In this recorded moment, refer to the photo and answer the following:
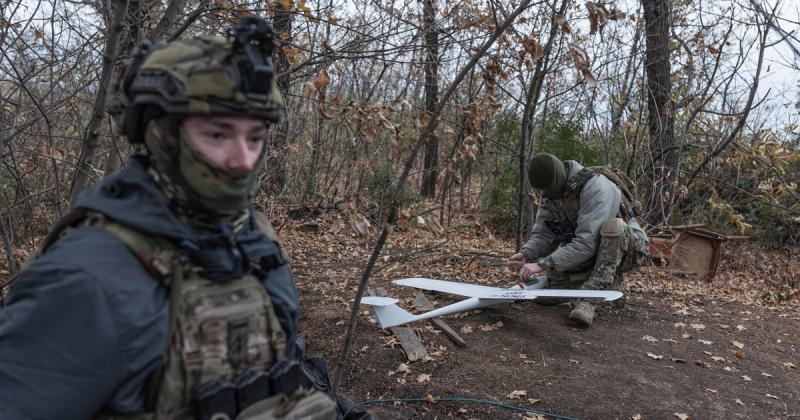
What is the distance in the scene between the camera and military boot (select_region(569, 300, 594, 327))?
5.20 meters

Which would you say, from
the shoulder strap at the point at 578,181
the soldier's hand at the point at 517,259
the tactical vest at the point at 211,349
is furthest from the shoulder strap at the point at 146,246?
the soldier's hand at the point at 517,259

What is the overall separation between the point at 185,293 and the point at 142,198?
29cm

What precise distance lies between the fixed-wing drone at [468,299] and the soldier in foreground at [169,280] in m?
2.75

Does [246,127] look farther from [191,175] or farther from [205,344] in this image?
[205,344]

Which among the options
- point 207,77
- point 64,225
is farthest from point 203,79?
point 64,225

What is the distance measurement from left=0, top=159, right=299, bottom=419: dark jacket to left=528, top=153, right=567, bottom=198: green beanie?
172 inches

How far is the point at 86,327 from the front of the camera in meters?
1.41

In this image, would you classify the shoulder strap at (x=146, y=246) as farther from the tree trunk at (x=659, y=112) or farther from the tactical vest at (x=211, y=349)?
the tree trunk at (x=659, y=112)

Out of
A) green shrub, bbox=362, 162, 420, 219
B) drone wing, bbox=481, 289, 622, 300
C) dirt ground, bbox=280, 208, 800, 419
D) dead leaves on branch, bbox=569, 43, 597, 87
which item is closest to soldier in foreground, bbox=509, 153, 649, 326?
drone wing, bbox=481, 289, 622, 300

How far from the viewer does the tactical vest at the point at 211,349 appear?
1.55m

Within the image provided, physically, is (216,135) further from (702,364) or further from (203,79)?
(702,364)

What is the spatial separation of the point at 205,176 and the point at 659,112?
32.1 feet

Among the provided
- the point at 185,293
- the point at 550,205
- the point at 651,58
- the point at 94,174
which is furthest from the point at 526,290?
the point at 651,58

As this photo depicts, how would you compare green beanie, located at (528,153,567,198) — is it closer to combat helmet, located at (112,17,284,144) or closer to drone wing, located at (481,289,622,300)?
drone wing, located at (481,289,622,300)
